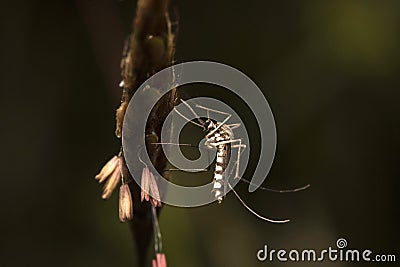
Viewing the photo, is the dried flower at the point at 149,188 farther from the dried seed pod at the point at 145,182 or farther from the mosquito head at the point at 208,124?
the mosquito head at the point at 208,124

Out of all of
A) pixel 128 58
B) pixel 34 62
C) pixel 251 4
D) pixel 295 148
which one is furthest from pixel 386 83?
pixel 128 58

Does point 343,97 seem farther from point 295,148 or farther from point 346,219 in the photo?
point 346,219

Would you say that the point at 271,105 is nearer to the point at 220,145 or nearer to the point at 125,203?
the point at 220,145

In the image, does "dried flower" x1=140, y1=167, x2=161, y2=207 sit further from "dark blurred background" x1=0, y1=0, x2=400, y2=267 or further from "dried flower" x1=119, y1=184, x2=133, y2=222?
"dark blurred background" x1=0, y1=0, x2=400, y2=267

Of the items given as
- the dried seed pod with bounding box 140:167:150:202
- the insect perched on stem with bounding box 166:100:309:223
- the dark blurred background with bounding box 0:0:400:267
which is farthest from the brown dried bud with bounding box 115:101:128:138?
the dark blurred background with bounding box 0:0:400:267

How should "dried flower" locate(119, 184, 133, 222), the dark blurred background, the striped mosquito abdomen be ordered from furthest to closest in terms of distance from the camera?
1. the dark blurred background
2. the striped mosquito abdomen
3. "dried flower" locate(119, 184, 133, 222)

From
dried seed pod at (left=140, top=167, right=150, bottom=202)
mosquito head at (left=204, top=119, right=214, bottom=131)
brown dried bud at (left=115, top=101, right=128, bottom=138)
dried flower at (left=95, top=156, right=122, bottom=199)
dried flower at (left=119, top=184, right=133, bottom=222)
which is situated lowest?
dried flower at (left=119, top=184, right=133, bottom=222)
